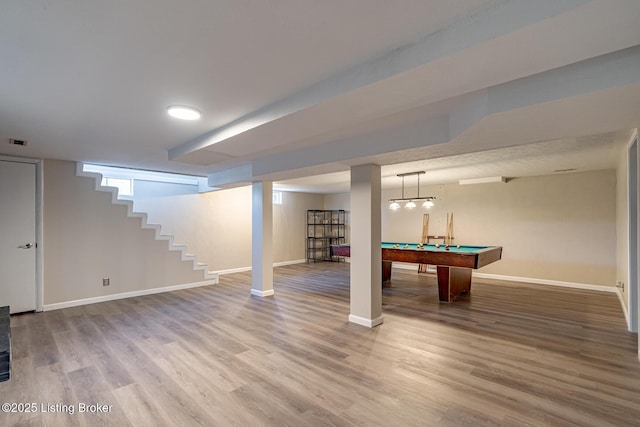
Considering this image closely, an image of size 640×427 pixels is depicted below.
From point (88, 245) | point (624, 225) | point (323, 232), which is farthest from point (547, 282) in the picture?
point (88, 245)

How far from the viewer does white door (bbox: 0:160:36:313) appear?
4.45m

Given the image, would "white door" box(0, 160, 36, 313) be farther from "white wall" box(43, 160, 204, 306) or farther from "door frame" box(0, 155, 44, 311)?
"white wall" box(43, 160, 204, 306)

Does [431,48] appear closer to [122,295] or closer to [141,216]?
[141,216]

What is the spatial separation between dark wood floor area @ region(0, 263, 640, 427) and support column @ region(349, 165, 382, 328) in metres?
0.22

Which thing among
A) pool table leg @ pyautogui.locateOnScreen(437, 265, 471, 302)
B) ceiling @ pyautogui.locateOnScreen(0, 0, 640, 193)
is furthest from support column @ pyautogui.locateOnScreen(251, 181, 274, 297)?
pool table leg @ pyautogui.locateOnScreen(437, 265, 471, 302)

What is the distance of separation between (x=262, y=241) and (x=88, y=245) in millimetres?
2972

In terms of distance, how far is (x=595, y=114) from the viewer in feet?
6.67

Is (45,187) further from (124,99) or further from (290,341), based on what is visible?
(290,341)

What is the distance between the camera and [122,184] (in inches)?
259

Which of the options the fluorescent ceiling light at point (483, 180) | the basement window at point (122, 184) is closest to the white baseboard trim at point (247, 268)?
the basement window at point (122, 184)

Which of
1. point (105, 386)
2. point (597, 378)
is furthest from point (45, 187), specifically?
point (597, 378)

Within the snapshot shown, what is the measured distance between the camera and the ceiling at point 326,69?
1357 mm

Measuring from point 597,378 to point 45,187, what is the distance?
7419 millimetres

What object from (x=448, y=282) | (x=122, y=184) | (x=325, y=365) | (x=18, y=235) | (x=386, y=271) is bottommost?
(x=325, y=365)
